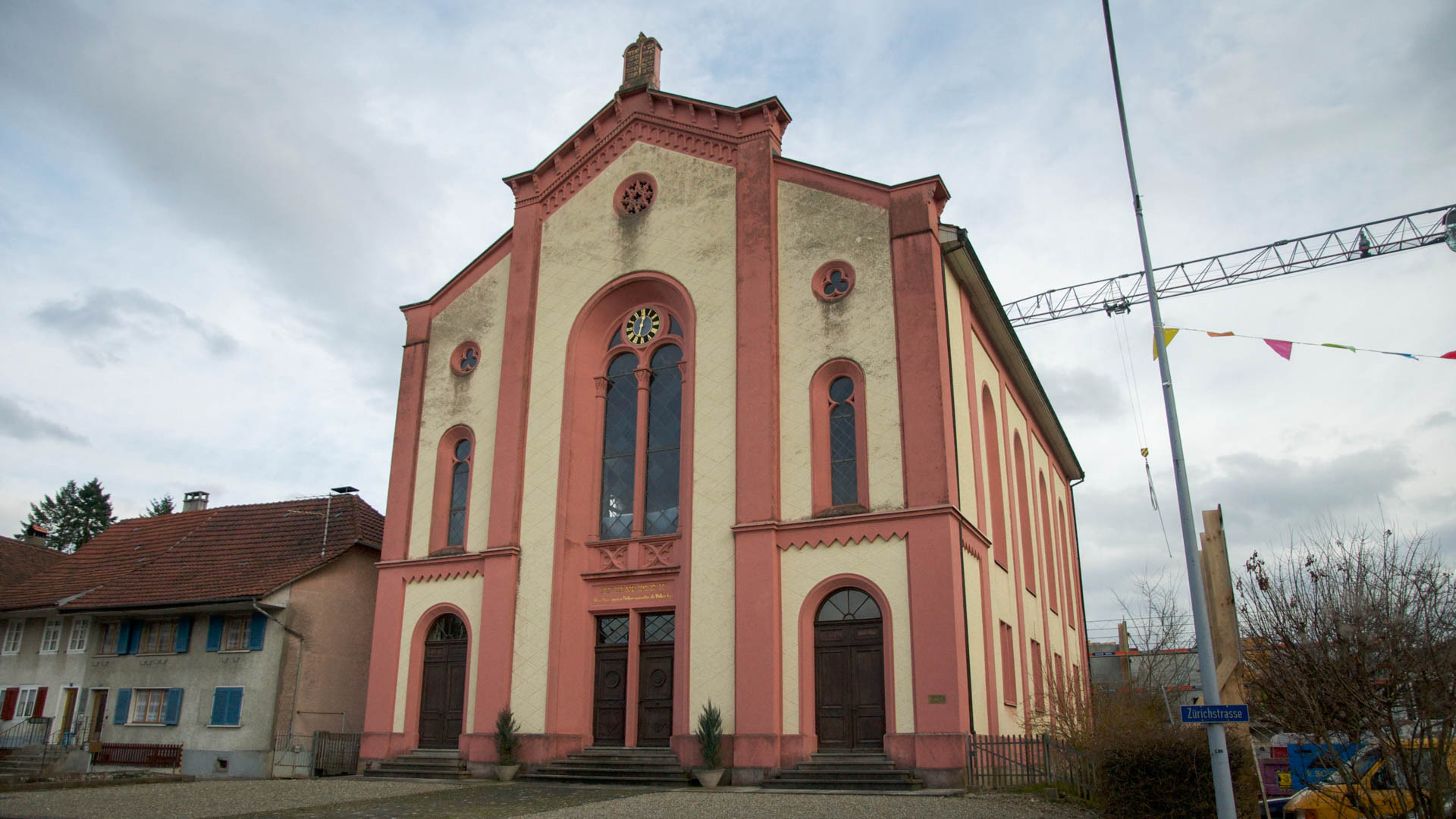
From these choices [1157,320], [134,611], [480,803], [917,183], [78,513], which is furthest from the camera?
[78,513]

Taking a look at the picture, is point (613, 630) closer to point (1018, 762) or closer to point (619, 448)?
point (619, 448)

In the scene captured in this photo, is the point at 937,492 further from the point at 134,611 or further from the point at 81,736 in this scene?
the point at 81,736

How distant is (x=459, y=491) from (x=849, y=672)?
11.0m

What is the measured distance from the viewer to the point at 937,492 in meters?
18.4

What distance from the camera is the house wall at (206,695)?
Answer: 80.7 ft

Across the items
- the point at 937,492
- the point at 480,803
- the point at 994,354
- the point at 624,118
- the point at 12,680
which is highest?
the point at 624,118

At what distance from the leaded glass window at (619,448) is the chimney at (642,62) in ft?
23.6

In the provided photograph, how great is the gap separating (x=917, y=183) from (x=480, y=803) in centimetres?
1385

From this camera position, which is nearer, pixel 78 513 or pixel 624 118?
pixel 624 118

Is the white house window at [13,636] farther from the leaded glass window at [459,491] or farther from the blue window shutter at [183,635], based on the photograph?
the leaded glass window at [459,491]

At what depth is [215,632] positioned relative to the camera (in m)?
26.3

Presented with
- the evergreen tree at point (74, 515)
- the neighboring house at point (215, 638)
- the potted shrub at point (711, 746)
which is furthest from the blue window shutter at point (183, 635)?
the evergreen tree at point (74, 515)

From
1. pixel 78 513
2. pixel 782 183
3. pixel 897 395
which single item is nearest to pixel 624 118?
Answer: pixel 782 183

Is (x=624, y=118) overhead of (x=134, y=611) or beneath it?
overhead
